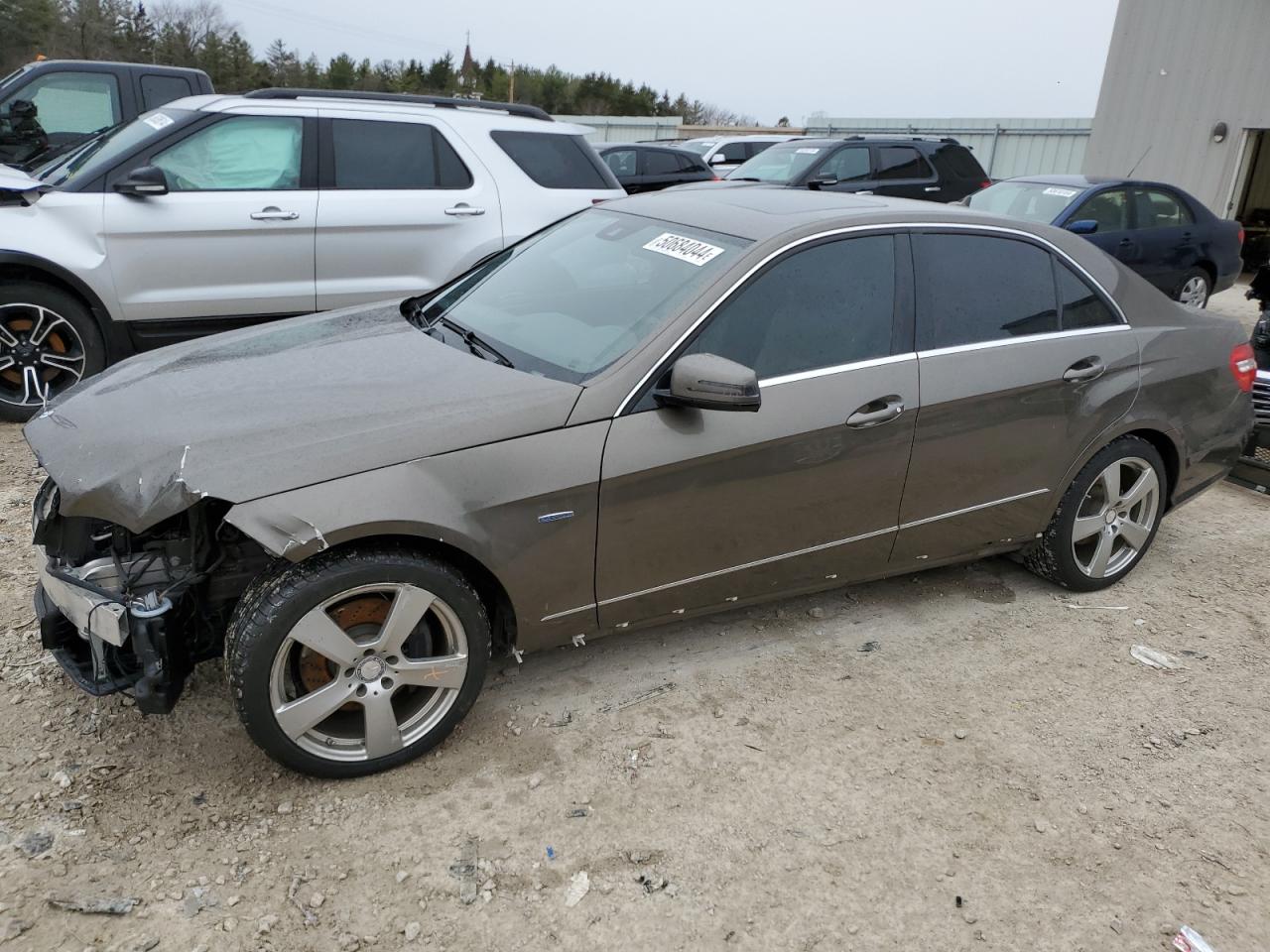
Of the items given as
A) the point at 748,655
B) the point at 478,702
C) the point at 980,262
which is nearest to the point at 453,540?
the point at 478,702

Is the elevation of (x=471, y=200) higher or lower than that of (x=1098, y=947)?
higher

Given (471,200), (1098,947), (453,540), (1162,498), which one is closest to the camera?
(1098,947)

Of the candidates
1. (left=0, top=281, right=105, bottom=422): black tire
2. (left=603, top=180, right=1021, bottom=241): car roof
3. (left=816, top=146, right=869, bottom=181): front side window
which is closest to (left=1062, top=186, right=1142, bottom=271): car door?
(left=816, top=146, right=869, bottom=181): front side window

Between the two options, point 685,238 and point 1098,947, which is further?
point 685,238

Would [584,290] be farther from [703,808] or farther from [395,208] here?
[395,208]

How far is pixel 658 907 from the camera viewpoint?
2484 millimetres

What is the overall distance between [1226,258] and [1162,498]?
26.2ft

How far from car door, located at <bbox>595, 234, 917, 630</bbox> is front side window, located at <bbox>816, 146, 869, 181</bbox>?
27.3ft

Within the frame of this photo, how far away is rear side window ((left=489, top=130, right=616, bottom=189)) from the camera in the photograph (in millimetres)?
6660

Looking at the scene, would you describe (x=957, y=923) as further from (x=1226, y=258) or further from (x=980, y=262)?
(x=1226, y=258)

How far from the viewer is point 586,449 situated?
2906 millimetres

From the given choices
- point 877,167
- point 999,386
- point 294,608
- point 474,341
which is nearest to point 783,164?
point 877,167

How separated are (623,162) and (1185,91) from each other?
33.2ft

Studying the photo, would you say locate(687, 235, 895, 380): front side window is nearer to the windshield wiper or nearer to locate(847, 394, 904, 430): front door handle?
locate(847, 394, 904, 430): front door handle
